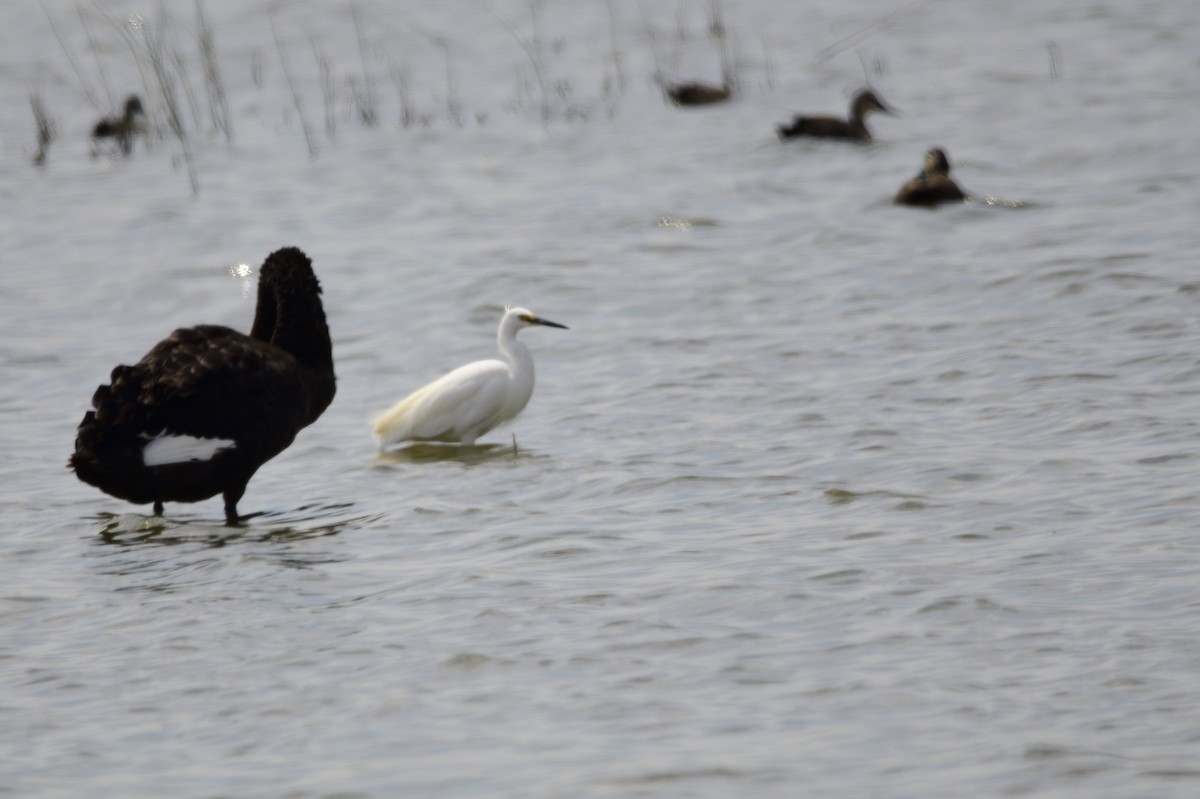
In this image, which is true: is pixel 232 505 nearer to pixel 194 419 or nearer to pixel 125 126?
pixel 194 419

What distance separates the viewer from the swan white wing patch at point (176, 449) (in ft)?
25.8

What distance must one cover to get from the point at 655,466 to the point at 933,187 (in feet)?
22.7

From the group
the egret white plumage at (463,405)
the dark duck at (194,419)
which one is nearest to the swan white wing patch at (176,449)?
the dark duck at (194,419)

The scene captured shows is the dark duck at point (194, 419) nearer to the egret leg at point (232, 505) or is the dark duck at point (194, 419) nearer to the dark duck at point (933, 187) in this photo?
the egret leg at point (232, 505)

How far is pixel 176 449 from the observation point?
7898 mm

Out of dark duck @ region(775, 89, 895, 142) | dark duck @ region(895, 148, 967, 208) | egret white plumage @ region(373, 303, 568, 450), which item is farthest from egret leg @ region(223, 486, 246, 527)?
dark duck @ region(775, 89, 895, 142)

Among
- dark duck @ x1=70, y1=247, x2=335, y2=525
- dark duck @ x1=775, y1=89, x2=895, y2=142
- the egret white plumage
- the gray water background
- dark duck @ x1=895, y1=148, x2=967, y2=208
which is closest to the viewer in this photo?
the gray water background

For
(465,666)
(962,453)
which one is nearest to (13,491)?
(465,666)

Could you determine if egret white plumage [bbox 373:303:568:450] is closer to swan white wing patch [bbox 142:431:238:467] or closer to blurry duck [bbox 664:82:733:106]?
swan white wing patch [bbox 142:431:238:467]

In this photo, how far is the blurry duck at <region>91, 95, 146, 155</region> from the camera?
67.3ft

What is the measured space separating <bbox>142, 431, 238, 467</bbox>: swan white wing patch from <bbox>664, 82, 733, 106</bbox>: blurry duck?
13.1m

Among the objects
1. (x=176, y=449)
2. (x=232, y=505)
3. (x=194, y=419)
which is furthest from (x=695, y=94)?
(x=176, y=449)

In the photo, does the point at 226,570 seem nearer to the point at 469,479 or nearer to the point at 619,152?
the point at 469,479

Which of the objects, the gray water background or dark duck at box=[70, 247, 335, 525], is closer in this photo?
the gray water background
